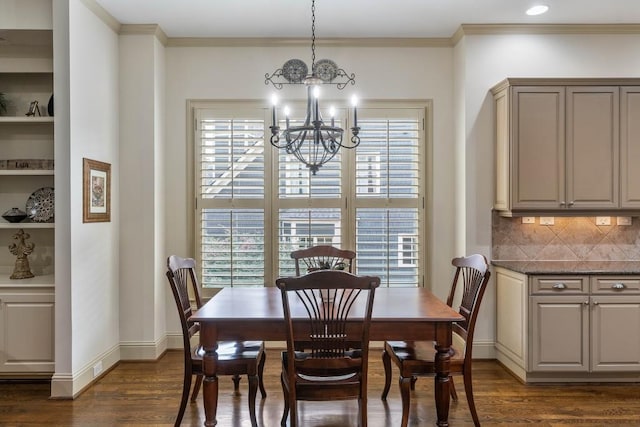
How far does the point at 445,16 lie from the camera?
13.1 feet

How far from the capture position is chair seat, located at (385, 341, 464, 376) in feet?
8.95

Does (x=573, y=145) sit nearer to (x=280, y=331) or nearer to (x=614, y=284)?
(x=614, y=284)

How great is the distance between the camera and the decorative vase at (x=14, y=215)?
3625 mm

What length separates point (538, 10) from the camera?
3.84m

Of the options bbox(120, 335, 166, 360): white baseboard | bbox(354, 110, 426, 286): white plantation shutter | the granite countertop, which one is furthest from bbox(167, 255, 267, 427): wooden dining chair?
the granite countertop

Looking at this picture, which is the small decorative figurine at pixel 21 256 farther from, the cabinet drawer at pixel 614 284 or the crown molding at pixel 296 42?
the cabinet drawer at pixel 614 284

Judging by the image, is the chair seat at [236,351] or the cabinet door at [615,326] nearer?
the chair seat at [236,351]

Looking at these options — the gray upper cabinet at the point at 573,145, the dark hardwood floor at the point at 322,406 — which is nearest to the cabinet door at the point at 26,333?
the dark hardwood floor at the point at 322,406

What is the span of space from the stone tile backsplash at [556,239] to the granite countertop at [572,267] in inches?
4.9

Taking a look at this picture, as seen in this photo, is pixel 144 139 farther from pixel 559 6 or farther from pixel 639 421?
pixel 639 421

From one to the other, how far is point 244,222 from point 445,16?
268 centimetres

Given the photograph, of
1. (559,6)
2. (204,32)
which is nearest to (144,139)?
(204,32)

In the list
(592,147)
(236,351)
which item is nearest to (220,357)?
(236,351)

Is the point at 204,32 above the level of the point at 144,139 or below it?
above
